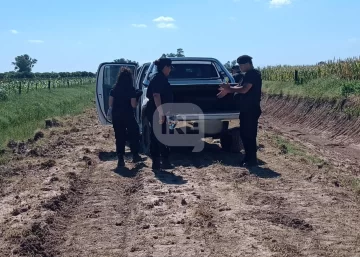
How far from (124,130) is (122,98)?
636mm

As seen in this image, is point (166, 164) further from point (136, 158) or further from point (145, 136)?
point (145, 136)

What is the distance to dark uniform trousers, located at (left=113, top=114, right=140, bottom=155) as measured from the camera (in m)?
10.1

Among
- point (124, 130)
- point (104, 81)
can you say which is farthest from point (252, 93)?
point (104, 81)

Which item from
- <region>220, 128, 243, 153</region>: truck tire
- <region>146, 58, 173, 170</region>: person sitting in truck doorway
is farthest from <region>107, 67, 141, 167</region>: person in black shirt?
<region>220, 128, 243, 153</region>: truck tire

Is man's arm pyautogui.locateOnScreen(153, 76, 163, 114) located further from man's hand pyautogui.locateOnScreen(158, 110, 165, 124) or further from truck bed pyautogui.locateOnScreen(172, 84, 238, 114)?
truck bed pyautogui.locateOnScreen(172, 84, 238, 114)

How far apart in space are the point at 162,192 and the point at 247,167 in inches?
91.5

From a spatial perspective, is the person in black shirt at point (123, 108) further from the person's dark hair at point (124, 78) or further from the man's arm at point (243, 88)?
the man's arm at point (243, 88)

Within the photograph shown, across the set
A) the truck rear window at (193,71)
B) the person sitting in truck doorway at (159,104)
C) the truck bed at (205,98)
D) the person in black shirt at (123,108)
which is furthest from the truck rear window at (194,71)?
the person sitting in truck doorway at (159,104)

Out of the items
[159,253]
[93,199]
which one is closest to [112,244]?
[159,253]

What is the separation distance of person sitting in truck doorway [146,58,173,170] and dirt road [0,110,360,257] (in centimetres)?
37

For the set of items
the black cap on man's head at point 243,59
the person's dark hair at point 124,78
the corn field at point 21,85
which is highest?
the black cap on man's head at point 243,59

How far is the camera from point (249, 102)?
9461 mm

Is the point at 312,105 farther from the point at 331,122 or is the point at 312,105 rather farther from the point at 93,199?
the point at 93,199

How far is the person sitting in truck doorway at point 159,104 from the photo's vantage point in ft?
30.0
